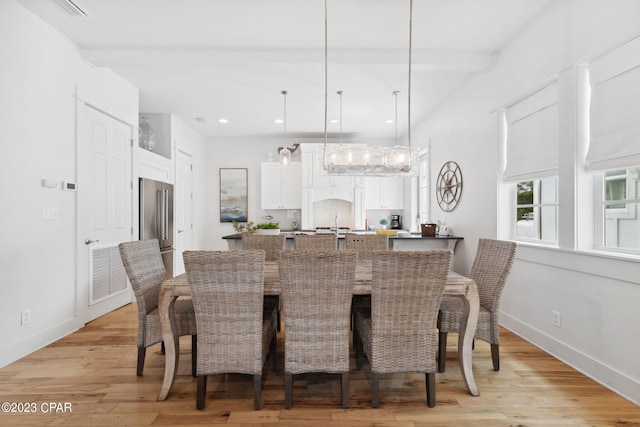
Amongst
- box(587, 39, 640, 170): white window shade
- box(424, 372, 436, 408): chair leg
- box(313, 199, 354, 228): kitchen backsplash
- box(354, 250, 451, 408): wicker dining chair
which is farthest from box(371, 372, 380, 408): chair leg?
box(313, 199, 354, 228): kitchen backsplash

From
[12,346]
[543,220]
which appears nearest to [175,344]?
[12,346]

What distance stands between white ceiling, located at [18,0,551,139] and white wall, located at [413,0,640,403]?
285 mm

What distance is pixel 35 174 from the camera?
9.25ft

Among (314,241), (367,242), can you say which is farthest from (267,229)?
(367,242)

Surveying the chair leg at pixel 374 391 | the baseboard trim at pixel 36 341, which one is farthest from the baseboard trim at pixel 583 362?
the baseboard trim at pixel 36 341

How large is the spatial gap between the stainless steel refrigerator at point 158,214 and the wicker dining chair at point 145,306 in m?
2.19

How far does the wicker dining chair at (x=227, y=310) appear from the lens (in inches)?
72.7

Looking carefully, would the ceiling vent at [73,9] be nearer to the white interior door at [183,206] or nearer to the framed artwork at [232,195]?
the white interior door at [183,206]

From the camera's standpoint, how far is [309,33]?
3107mm

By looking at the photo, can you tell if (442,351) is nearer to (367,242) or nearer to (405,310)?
(405,310)

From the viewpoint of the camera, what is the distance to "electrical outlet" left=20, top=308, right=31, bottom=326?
270 cm

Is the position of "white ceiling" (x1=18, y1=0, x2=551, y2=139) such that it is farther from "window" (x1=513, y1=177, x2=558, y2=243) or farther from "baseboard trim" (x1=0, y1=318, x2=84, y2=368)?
"baseboard trim" (x1=0, y1=318, x2=84, y2=368)

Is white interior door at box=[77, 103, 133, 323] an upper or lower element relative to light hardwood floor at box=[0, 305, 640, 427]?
upper

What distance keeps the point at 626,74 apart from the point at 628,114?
25 centimetres
